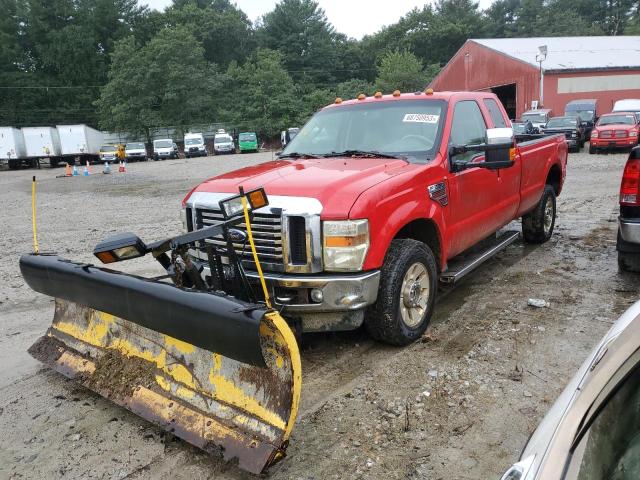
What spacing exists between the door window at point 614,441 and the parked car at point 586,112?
28.9 metres

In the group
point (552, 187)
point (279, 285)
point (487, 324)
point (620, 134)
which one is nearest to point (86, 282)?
point (279, 285)

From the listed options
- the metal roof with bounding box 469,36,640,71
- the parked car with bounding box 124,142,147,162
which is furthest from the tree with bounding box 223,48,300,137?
the metal roof with bounding box 469,36,640,71

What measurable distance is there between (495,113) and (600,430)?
475 centimetres

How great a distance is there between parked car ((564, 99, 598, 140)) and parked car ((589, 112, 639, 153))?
5.13 metres

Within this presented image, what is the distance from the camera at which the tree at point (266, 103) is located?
50.8 m

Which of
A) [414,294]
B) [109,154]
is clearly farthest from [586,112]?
[109,154]

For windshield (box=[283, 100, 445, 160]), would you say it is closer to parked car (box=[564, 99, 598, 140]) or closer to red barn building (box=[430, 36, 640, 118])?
parked car (box=[564, 99, 598, 140])

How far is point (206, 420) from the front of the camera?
2.99m

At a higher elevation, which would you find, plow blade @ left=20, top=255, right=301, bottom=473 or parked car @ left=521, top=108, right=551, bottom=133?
parked car @ left=521, top=108, right=551, bottom=133

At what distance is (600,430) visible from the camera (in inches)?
66.2

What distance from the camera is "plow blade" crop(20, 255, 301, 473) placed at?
Answer: 2.71 m

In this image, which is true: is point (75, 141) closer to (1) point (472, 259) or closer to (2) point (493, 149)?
(1) point (472, 259)

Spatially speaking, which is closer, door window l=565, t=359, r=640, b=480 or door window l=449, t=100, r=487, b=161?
door window l=565, t=359, r=640, b=480

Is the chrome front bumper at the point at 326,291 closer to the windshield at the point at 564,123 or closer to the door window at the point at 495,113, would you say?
the door window at the point at 495,113
